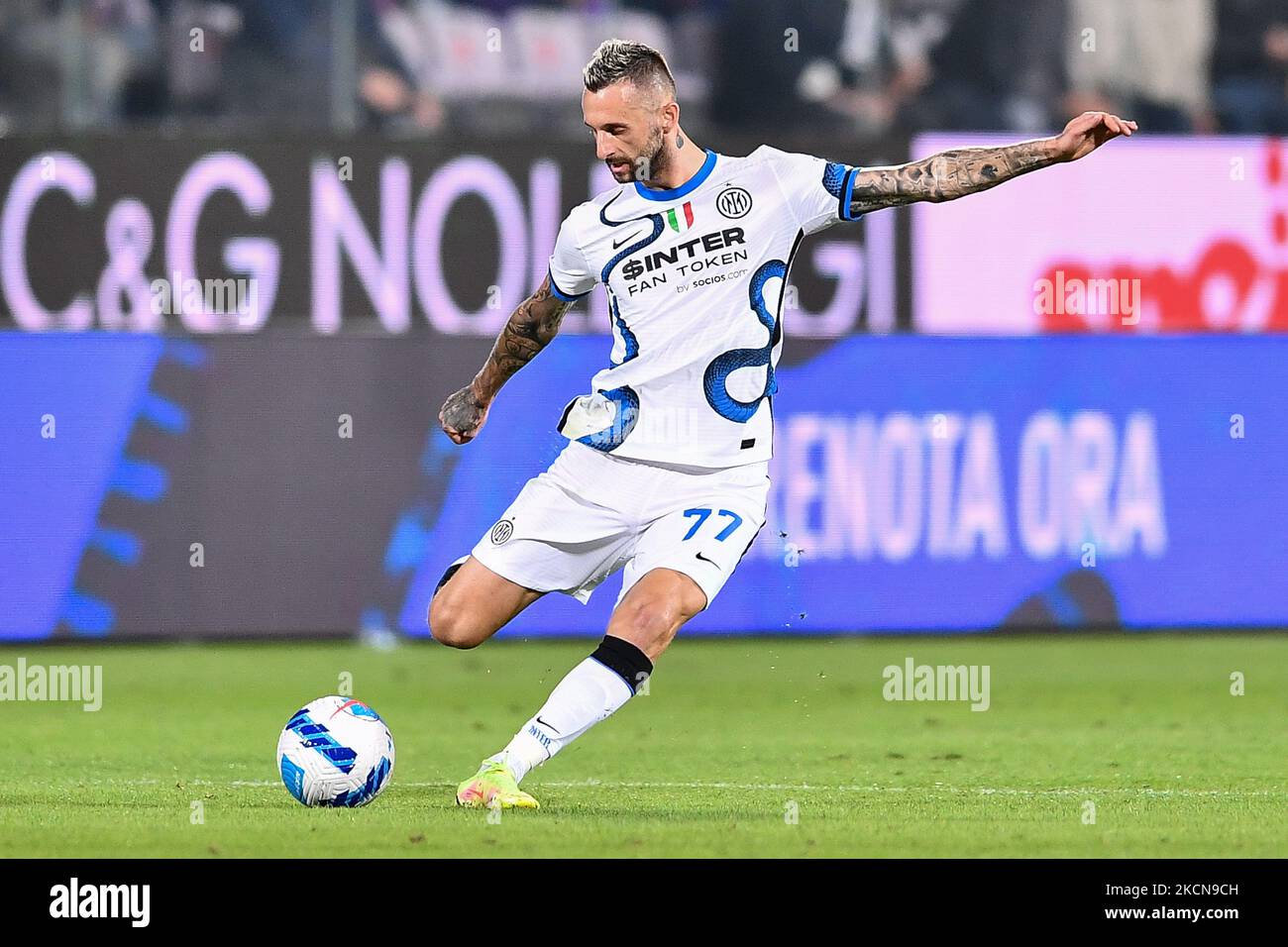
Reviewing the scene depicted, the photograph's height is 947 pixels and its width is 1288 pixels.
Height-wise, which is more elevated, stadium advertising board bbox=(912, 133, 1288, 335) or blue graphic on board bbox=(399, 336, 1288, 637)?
stadium advertising board bbox=(912, 133, 1288, 335)

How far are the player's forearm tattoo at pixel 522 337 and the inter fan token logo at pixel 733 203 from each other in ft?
2.34

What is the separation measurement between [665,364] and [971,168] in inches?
45.1

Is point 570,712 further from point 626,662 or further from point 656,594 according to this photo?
point 656,594

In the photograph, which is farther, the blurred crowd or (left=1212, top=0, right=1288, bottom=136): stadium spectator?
(left=1212, top=0, right=1288, bottom=136): stadium spectator

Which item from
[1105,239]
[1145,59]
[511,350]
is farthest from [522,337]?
[1145,59]

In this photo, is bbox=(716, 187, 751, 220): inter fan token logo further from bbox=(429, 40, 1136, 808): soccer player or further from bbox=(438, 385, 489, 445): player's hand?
bbox=(438, 385, 489, 445): player's hand

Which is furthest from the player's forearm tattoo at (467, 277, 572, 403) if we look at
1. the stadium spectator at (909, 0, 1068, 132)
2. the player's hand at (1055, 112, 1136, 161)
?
the stadium spectator at (909, 0, 1068, 132)

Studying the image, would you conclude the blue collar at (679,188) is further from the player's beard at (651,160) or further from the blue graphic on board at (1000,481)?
the blue graphic on board at (1000,481)

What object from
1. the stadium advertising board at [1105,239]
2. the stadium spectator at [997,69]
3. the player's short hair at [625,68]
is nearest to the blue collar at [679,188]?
the player's short hair at [625,68]

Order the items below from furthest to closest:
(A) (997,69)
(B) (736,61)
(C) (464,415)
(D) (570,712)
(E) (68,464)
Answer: (A) (997,69)
(B) (736,61)
(E) (68,464)
(C) (464,415)
(D) (570,712)

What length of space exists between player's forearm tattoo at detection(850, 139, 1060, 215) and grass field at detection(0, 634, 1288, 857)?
1941 millimetres

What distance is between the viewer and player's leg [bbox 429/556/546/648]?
293 inches

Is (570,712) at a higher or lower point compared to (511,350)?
lower

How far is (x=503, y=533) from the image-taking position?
7.57 meters
